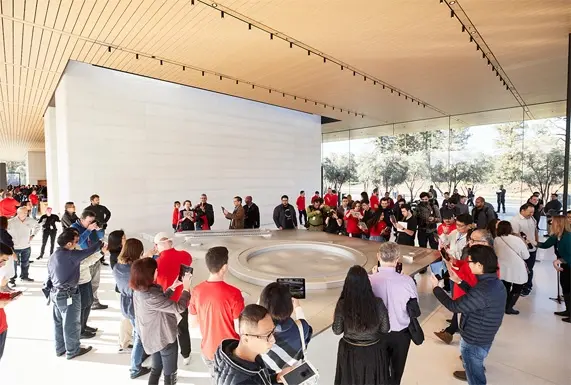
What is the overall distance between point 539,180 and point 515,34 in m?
10.6

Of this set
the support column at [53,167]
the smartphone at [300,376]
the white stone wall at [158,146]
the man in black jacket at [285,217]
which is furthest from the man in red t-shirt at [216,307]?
the support column at [53,167]

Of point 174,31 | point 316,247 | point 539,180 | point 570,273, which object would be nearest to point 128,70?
point 174,31

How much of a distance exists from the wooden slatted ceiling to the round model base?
4.81m

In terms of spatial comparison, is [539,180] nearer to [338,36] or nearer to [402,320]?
[338,36]

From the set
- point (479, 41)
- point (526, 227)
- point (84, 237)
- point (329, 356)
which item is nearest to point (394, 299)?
point (329, 356)

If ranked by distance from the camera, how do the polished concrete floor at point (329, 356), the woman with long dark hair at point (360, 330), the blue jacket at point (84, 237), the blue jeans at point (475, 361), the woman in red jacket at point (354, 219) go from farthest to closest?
the woman in red jacket at point (354, 219) → the blue jacket at point (84, 237) → the polished concrete floor at point (329, 356) → the blue jeans at point (475, 361) → the woman with long dark hair at point (360, 330)

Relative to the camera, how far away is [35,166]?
104 feet

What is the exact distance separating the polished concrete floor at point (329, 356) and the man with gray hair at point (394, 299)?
1.00 m

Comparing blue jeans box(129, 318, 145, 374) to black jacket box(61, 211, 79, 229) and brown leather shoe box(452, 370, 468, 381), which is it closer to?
brown leather shoe box(452, 370, 468, 381)

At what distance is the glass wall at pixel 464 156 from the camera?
14734mm

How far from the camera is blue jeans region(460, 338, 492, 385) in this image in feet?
9.64

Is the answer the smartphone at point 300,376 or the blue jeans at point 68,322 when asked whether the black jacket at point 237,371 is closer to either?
the smartphone at point 300,376

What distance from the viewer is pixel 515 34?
7.14 metres

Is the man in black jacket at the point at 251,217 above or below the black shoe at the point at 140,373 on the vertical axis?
above
